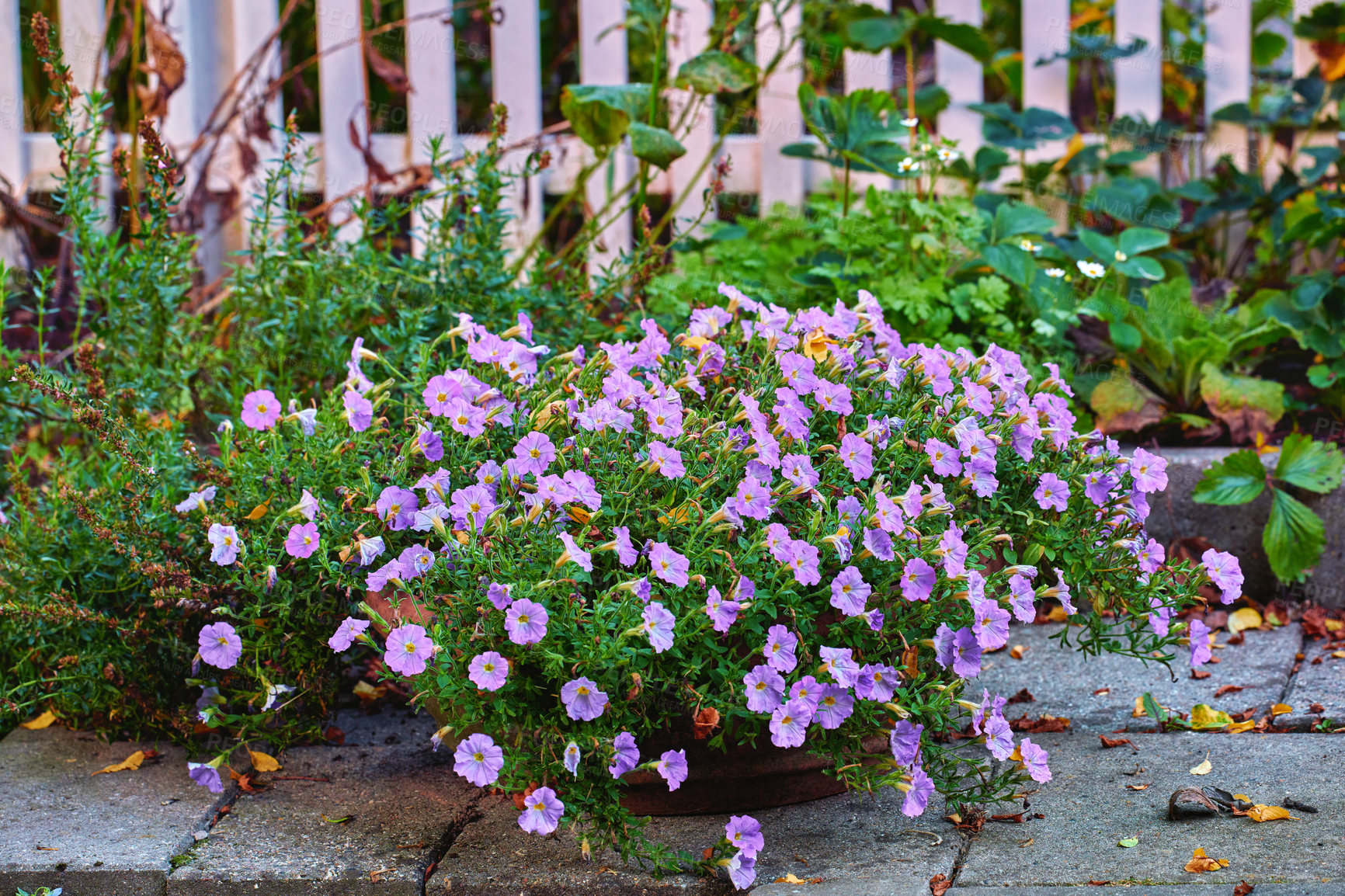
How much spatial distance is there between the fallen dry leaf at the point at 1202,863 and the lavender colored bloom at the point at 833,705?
437 mm

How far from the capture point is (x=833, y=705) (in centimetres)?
133

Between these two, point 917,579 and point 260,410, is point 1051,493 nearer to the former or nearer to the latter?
point 917,579

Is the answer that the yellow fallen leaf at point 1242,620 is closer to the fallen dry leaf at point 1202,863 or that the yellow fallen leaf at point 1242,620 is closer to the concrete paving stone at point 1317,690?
the concrete paving stone at point 1317,690

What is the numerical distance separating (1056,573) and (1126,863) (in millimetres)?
362

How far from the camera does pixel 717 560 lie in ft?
4.41

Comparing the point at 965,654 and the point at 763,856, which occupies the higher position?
the point at 965,654

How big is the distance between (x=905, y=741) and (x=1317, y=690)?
986mm

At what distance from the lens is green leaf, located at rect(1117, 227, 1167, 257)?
2619mm

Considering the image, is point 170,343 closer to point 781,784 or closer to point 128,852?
point 128,852

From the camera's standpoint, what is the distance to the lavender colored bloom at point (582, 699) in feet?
4.04

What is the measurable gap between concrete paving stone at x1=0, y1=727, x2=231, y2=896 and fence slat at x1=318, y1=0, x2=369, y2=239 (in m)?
1.86

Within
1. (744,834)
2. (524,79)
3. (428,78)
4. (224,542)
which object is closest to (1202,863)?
(744,834)

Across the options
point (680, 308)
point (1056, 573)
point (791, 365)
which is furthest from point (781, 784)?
point (680, 308)

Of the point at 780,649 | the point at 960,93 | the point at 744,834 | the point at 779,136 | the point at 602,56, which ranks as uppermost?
the point at 602,56
